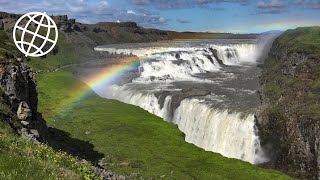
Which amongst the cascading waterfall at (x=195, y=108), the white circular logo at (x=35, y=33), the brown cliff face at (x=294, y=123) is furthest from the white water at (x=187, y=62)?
the brown cliff face at (x=294, y=123)

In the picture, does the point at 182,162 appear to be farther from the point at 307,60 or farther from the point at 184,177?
the point at 307,60

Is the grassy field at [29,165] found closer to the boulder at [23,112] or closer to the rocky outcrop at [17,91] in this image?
the rocky outcrop at [17,91]

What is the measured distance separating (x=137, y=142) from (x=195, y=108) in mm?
13784

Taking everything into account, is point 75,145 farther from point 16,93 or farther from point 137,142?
point 16,93

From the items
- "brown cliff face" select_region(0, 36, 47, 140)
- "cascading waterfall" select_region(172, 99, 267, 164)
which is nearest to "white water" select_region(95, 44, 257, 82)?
"cascading waterfall" select_region(172, 99, 267, 164)

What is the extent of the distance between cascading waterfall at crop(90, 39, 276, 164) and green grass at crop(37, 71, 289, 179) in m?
3.49

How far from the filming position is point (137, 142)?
45250mm

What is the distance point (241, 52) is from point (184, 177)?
342ft

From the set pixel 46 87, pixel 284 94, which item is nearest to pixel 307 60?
pixel 284 94

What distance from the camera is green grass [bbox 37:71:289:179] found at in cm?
3581

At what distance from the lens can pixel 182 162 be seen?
126 ft

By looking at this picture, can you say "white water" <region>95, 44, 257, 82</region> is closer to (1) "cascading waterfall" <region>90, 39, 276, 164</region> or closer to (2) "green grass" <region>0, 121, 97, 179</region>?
(1) "cascading waterfall" <region>90, 39, 276, 164</region>

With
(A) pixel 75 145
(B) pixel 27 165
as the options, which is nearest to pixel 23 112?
(B) pixel 27 165

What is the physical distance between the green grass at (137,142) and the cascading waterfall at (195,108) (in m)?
3.49
